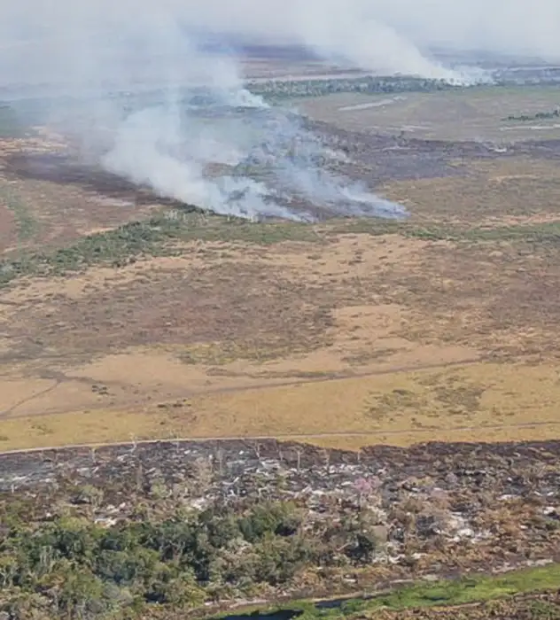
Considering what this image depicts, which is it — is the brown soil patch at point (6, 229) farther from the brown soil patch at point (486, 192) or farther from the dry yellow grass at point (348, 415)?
the dry yellow grass at point (348, 415)

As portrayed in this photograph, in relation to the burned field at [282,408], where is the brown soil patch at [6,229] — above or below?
above

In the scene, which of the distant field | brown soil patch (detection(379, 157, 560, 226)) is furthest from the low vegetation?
brown soil patch (detection(379, 157, 560, 226))

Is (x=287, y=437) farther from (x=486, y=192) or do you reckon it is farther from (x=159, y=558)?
(x=486, y=192)

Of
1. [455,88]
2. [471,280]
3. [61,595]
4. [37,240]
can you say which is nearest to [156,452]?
[61,595]

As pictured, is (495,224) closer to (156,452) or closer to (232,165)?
(232,165)

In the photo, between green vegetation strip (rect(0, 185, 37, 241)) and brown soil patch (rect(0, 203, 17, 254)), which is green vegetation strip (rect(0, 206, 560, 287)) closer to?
green vegetation strip (rect(0, 185, 37, 241))

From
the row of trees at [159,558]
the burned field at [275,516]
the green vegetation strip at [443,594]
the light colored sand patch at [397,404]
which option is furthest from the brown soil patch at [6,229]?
the green vegetation strip at [443,594]

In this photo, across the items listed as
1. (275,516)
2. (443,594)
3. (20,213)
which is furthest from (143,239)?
(443,594)
